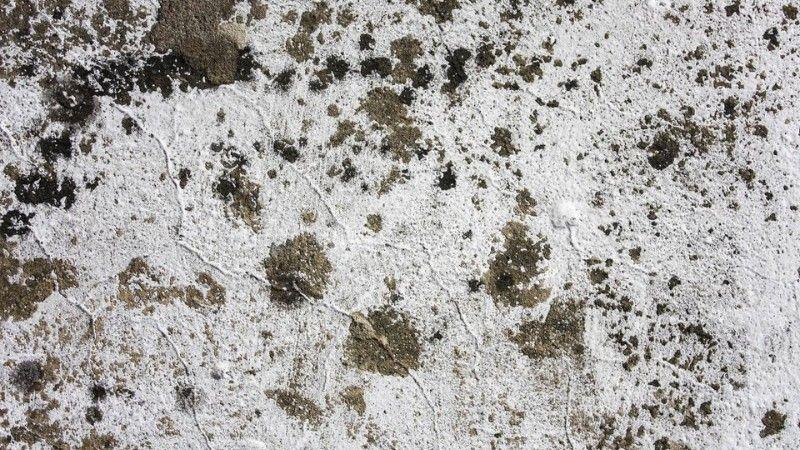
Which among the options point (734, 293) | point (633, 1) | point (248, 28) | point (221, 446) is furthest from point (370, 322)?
point (633, 1)

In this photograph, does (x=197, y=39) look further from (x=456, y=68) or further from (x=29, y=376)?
(x=29, y=376)

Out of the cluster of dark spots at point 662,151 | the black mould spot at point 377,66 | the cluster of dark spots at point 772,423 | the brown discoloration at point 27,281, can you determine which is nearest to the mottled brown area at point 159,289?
the brown discoloration at point 27,281

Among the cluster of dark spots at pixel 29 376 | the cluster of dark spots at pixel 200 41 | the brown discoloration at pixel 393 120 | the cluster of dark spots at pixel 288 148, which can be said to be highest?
the cluster of dark spots at pixel 200 41

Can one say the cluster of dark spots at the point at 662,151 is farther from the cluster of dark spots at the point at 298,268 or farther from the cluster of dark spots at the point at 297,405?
the cluster of dark spots at the point at 297,405

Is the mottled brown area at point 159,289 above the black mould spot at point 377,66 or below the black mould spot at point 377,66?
below

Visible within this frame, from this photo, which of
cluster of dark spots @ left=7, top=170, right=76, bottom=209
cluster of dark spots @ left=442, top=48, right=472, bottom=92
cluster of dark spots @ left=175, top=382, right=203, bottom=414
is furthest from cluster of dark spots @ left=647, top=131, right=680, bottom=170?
cluster of dark spots @ left=7, top=170, right=76, bottom=209

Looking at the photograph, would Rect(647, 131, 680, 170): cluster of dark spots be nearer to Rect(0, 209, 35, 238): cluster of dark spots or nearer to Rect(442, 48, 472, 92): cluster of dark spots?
Rect(442, 48, 472, 92): cluster of dark spots

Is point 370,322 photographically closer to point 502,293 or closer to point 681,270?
point 502,293
